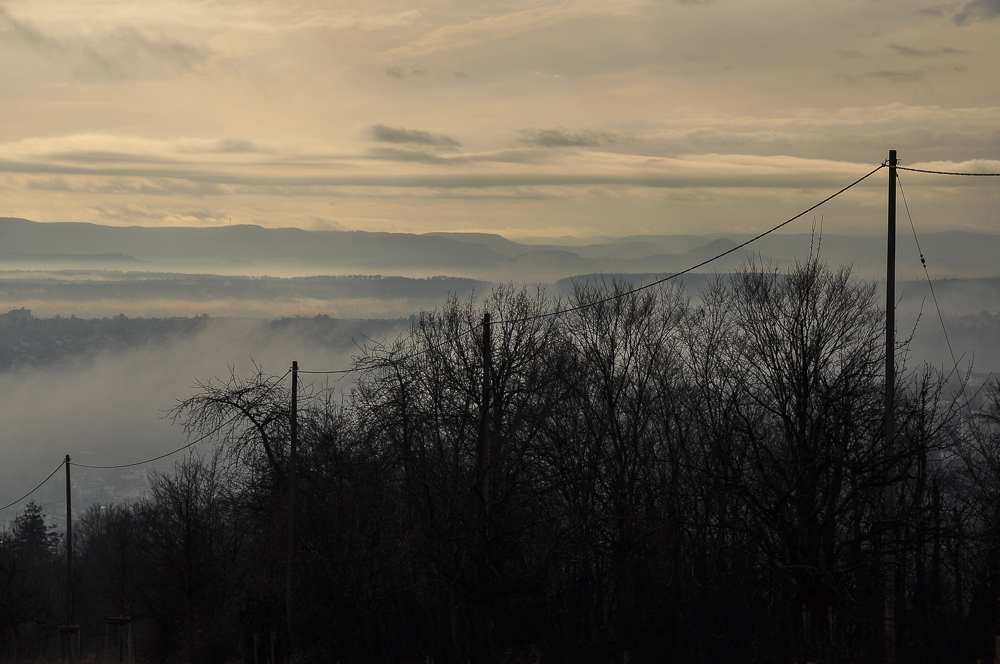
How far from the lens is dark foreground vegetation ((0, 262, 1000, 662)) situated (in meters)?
18.4

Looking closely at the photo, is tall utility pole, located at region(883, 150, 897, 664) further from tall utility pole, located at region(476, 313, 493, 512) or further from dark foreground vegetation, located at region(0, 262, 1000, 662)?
tall utility pole, located at region(476, 313, 493, 512)

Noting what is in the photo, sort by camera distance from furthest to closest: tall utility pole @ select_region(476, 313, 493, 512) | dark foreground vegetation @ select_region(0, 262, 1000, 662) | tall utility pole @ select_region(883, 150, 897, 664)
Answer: tall utility pole @ select_region(476, 313, 493, 512), dark foreground vegetation @ select_region(0, 262, 1000, 662), tall utility pole @ select_region(883, 150, 897, 664)

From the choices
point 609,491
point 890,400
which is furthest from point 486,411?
point 890,400

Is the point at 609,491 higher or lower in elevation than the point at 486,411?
lower

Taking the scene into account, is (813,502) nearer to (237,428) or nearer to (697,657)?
(697,657)

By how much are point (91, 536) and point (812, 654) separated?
297ft

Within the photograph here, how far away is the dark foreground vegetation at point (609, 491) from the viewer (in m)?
18.4

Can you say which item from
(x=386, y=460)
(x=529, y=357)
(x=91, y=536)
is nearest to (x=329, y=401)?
(x=386, y=460)

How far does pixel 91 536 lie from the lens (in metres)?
93.1

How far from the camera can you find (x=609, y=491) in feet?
88.9

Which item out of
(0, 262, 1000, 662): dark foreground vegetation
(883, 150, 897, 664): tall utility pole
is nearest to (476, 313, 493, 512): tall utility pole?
(0, 262, 1000, 662): dark foreground vegetation

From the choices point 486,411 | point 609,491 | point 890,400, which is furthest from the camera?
point 609,491

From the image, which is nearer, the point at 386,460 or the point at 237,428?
the point at 386,460

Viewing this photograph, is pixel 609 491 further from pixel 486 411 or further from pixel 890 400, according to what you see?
pixel 890 400
